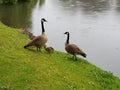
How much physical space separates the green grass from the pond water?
10470mm

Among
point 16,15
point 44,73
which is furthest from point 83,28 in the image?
point 44,73

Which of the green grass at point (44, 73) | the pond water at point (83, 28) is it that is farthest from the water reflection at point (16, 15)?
the green grass at point (44, 73)

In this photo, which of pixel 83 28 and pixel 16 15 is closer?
pixel 83 28

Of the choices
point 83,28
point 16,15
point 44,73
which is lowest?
point 16,15

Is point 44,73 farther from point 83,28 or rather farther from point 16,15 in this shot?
point 16,15

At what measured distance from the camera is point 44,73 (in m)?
15.7

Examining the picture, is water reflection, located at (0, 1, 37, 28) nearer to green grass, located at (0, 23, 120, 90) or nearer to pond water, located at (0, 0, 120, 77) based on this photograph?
pond water, located at (0, 0, 120, 77)

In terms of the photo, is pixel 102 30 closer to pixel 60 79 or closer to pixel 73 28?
pixel 73 28

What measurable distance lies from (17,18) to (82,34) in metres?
18.5

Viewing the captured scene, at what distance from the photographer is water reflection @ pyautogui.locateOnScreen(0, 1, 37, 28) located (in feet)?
181

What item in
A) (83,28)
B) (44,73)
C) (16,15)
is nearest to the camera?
(44,73)

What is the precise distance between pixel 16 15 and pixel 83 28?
18.9 metres

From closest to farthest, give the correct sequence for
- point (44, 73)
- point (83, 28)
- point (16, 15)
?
point (44, 73), point (83, 28), point (16, 15)

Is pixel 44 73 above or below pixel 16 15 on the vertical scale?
above
